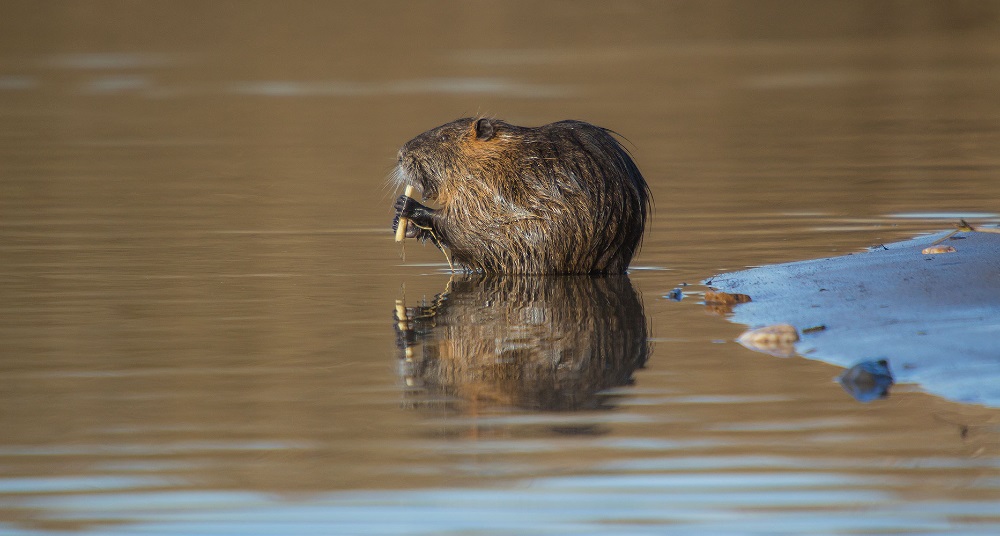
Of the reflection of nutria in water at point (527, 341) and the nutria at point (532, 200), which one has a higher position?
the nutria at point (532, 200)

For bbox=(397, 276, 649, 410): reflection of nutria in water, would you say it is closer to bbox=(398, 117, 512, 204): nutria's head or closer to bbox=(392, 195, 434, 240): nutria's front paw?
bbox=(392, 195, 434, 240): nutria's front paw

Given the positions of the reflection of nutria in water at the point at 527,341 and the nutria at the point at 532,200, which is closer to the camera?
the reflection of nutria in water at the point at 527,341

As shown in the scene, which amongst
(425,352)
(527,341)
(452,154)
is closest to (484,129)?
(452,154)

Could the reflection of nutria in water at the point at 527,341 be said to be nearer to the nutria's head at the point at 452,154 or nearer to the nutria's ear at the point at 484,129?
the nutria's head at the point at 452,154

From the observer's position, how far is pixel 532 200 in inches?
339

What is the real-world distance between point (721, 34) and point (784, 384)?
33323mm

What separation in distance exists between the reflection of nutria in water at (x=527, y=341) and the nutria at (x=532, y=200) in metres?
0.15

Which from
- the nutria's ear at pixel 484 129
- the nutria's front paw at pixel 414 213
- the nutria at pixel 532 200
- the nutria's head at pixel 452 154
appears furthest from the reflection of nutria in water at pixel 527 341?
the nutria's ear at pixel 484 129

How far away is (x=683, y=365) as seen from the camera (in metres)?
6.23

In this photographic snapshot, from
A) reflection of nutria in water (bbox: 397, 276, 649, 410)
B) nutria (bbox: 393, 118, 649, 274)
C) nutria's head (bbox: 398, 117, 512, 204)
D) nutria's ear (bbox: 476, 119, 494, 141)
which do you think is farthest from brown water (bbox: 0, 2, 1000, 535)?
nutria's ear (bbox: 476, 119, 494, 141)

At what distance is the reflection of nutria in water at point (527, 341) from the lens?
5844mm

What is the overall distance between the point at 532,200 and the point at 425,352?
213cm

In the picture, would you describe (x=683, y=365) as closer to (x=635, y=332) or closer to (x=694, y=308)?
(x=635, y=332)

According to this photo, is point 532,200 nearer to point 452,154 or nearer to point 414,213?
point 452,154
